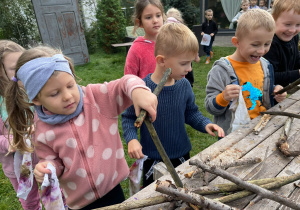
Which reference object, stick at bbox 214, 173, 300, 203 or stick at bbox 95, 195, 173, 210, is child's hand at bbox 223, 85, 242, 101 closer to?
stick at bbox 214, 173, 300, 203

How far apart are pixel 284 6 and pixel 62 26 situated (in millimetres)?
7899

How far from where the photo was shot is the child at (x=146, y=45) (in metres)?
2.62

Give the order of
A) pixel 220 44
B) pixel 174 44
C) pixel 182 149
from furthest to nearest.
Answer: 1. pixel 220 44
2. pixel 182 149
3. pixel 174 44

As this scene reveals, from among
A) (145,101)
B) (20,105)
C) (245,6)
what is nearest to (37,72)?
(20,105)

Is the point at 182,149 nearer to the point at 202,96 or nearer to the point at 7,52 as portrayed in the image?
the point at 7,52

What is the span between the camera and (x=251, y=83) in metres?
2.21

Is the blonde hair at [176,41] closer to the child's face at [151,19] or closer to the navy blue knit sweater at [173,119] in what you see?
the navy blue knit sweater at [173,119]

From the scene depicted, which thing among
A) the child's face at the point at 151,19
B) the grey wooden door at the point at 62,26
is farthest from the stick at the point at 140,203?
the grey wooden door at the point at 62,26

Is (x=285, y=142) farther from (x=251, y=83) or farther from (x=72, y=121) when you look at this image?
(x=72, y=121)

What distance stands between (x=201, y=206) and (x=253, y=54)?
1524 millimetres

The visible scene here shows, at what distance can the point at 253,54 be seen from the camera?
6.82ft

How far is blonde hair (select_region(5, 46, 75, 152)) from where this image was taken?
1.42m

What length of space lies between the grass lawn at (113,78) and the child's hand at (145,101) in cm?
226

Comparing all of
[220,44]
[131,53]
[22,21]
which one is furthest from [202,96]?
[22,21]
